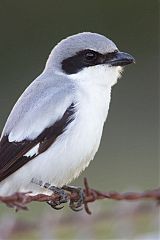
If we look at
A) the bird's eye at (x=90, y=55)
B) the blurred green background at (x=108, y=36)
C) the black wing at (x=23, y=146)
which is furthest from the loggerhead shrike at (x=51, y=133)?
the blurred green background at (x=108, y=36)

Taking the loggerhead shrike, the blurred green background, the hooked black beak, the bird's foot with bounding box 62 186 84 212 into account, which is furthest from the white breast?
the blurred green background

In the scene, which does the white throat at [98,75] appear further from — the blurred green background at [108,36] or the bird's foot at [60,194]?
the blurred green background at [108,36]

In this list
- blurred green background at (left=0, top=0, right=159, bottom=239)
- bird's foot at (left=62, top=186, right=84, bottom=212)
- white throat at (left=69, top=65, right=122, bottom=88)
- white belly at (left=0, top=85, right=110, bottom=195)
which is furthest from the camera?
blurred green background at (left=0, top=0, right=159, bottom=239)

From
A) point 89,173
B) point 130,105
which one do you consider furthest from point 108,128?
point 89,173

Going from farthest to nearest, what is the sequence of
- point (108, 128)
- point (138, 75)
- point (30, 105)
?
point (138, 75)
point (108, 128)
point (30, 105)

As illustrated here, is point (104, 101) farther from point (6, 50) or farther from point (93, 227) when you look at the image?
point (6, 50)

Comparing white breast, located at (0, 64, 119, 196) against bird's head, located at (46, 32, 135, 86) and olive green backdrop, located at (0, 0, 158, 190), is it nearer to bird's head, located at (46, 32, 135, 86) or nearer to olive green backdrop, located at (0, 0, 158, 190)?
bird's head, located at (46, 32, 135, 86)
